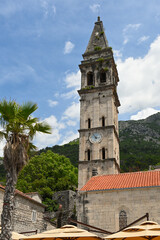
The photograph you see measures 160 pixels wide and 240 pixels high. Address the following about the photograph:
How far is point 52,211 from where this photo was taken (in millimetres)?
37594

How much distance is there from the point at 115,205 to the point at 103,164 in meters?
13.1

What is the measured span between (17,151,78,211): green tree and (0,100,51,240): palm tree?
99.3ft

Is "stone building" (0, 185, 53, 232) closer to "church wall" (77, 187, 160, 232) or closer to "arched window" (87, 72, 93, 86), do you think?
"church wall" (77, 187, 160, 232)

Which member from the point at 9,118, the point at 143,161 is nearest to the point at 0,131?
the point at 9,118

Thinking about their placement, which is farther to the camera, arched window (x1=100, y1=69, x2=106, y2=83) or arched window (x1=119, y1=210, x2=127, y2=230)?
arched window (x1=100, y1=69, x2=106, y2=83)

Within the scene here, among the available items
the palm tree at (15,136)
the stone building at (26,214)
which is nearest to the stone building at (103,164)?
the stone building at (26,214)

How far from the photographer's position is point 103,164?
32062 millimetres

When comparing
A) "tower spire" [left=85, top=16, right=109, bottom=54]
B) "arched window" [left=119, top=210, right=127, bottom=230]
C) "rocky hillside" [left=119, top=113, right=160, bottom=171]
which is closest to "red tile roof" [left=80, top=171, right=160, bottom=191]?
"arched window" [left=119, top=210, right=127, bottom=230]

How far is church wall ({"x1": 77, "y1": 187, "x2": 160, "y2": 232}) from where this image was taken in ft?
59.6

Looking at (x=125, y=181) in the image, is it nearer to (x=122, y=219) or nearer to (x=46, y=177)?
A: (x=122, y=219)

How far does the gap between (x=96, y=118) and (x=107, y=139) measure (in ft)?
11.1

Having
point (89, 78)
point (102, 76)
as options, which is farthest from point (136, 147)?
point (89, 78)

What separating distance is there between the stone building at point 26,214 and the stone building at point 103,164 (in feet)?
19.8

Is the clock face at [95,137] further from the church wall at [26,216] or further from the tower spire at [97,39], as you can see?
the tower spire at [97,39]
